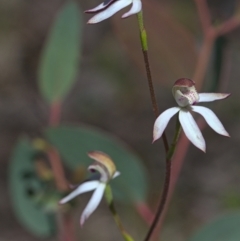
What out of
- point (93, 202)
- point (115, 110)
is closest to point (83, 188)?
point (93, 202)

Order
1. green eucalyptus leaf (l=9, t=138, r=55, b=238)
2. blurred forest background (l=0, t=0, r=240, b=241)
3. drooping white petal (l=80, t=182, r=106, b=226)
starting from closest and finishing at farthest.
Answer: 1. drooping white petal (l=80, t=182, r=106, b=226)
2. green eucalyptus leaf (l=9, t=138, r=55, b=238)
3. blurred forest background (l=0, t=0, r=240, b=241)

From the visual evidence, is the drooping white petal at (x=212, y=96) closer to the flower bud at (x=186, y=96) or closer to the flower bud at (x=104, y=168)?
the flower bud at (x=186, y=96)

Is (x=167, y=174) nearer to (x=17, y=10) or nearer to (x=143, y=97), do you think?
(x=143, y=97)

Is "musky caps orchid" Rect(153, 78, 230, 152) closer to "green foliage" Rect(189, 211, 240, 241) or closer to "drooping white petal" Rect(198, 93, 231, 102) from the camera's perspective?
"drooping white petal" Rect(198, 93, 231, 102)

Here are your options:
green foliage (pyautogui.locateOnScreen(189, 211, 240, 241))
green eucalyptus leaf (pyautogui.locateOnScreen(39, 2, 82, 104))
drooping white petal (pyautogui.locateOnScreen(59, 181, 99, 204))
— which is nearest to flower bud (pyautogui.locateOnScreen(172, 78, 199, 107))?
drooping white petal (pyautogui.locateOnScreen(59, 181, 99, 204))

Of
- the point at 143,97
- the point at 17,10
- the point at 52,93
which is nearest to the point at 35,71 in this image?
the point at 17,10

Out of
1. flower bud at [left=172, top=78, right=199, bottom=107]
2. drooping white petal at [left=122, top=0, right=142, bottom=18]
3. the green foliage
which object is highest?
drooping white petal at [left=122, top=0, right=142, bottom=18]
